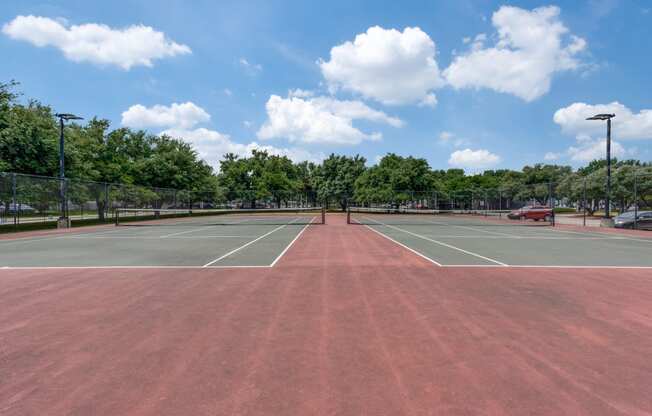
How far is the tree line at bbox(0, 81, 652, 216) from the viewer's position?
26.0m

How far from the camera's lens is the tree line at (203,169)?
2597 cm

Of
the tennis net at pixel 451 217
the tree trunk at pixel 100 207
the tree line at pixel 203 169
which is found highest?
the tree line at pixel 203 169

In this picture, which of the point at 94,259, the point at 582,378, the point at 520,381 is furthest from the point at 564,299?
the point at 94,259

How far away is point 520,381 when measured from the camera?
12.6 ft

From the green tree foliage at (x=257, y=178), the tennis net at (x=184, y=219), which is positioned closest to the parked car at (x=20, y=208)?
the tennis net at (x=184, y=219)

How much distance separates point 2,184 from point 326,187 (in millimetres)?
55979

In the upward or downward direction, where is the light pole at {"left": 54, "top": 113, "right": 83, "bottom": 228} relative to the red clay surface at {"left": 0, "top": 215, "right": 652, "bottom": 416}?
upward

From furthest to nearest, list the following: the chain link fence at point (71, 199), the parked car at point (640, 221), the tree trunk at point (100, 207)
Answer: the tree trunk at point (100, 207), the parked car at point (640, 221), the chain link fence at point (71, 199)

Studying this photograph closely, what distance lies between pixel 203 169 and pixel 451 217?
3601cm

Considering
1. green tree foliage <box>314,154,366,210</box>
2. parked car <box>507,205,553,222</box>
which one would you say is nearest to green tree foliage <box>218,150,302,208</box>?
green tree foliage <box>314,154,366,210</box>

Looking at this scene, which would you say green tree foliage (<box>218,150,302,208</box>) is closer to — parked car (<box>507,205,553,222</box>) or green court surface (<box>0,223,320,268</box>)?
parked car (<box>507,205,553,222</box>)

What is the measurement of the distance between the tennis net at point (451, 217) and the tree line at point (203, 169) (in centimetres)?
307

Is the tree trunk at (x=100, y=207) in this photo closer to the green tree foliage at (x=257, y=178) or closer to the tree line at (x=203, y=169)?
the tree line at (x=203, y=169)

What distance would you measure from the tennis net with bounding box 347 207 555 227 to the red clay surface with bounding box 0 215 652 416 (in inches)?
892
